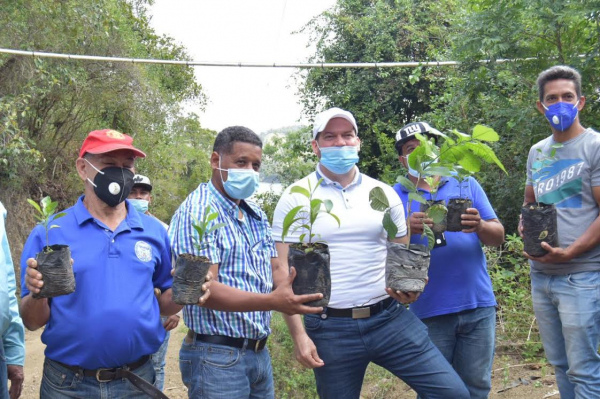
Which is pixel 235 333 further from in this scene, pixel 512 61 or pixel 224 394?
pixel 512 61

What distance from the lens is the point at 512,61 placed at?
6.35 meters

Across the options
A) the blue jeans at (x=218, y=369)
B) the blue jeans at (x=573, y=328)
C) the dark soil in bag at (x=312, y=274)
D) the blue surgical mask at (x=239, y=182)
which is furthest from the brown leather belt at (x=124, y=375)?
the blue jeans at (x=573, y=328)

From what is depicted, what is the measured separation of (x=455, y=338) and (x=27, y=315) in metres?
2.43

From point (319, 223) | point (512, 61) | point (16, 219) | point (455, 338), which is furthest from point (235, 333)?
point (16, 219)

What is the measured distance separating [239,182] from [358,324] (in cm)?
97

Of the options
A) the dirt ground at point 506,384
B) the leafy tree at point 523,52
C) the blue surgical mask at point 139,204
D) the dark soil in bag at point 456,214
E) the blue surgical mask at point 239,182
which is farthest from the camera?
the leafy tree at point 523,52

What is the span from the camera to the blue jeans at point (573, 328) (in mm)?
3391

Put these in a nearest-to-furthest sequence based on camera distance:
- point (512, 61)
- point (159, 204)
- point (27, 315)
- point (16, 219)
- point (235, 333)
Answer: point (27, 315), point (235, 333), point (512, 61), point (16, 219), point (159, 204)

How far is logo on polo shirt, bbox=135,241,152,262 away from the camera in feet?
9.46

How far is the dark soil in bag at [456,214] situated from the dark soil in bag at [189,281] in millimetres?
1508

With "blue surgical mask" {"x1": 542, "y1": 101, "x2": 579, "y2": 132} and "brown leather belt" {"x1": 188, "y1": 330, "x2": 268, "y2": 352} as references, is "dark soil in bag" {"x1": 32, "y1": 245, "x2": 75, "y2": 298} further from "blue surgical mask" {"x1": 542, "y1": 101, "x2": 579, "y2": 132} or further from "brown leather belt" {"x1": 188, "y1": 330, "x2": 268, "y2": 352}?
"blue surgical mask" {"x1": 542, "y1": 101, "x2": 579, "y2": 132}

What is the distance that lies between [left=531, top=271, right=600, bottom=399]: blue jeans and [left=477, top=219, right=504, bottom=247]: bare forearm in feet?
1.23

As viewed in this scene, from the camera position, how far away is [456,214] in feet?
11.2

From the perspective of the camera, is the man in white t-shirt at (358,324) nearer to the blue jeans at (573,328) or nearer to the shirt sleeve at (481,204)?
the shirt sleeve at (481,204)
